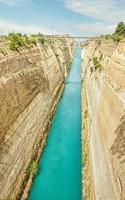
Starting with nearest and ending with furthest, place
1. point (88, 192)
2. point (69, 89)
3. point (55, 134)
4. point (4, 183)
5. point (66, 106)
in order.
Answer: point (4, 183), point (88, 192), point (55, 134), point (66, 106), point (69, 89)

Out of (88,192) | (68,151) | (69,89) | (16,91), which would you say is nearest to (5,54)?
(16,91)

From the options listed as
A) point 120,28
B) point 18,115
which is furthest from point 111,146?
point 120,28

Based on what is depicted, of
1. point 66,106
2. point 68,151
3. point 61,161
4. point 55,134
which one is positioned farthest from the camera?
point 66,106

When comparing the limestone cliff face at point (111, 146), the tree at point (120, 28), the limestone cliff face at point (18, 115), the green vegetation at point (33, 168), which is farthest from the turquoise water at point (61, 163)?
the tree at point (120, 28)

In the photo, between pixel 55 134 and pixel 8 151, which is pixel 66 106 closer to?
pixel 55 134

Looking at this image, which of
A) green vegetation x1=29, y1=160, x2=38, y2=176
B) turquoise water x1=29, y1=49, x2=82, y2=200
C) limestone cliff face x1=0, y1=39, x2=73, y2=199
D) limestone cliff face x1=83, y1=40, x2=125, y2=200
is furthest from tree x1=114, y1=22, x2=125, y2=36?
green vegetation x1=29, y1=160, x2=38, y2=176

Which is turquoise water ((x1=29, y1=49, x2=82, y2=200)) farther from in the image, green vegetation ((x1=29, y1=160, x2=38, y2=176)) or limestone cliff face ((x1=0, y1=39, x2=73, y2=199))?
limestone cliff face ((x1=0, y1=39, x2=73, y2=199))

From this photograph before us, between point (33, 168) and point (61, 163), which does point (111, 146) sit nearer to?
point (33, 168)
